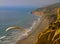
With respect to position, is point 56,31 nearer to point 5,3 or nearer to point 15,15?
point 15,15

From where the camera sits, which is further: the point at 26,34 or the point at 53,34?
the point at 26,34

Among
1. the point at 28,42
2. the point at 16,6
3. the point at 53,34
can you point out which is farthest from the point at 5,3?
the point at 53,34

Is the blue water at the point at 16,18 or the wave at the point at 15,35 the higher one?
the blue water at the point at 16,18

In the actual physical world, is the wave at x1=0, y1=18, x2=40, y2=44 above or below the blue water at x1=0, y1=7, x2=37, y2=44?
below

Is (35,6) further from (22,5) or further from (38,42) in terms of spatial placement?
(38,42)

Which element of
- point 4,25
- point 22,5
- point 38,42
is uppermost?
point 22,5

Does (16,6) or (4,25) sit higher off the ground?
(16,6)

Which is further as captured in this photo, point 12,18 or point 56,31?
point 12,18

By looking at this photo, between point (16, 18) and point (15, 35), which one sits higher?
point (16, 18)

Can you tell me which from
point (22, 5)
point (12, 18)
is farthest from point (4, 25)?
point (22, 5)
